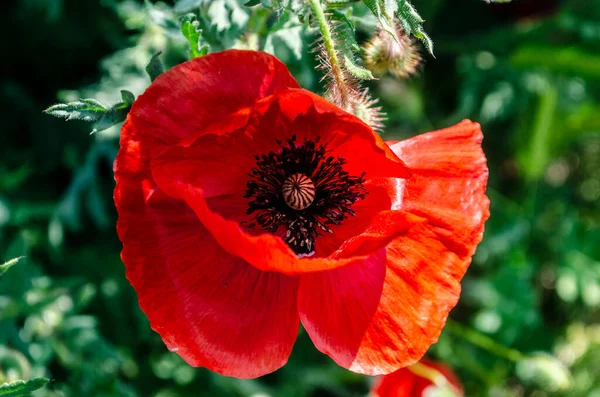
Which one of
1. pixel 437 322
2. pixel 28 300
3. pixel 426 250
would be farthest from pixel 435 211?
pixel 28 300

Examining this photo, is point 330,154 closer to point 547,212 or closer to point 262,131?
point 262,131

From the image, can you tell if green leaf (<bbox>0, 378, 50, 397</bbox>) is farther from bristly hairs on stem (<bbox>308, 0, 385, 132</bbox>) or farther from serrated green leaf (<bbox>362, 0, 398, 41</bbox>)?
serrated green leaf (<bbox>362, 0, 398, 41</bbox>)

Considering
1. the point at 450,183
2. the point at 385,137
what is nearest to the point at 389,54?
the point at 450,183

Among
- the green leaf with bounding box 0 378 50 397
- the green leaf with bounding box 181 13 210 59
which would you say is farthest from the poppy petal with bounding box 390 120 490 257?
the green leaf with bounding box 0 378 50 397

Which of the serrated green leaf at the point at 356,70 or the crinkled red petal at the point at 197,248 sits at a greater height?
the serrated green leaf at the point at 356,70

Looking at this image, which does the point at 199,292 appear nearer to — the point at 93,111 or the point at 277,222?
the point at 277,222

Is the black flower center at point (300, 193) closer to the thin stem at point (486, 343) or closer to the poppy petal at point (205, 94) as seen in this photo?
the poppy petal at point (205, 94)

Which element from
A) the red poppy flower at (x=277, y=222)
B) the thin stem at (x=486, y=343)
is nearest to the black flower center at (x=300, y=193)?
the red poppy flower at (x=277, y=222)
